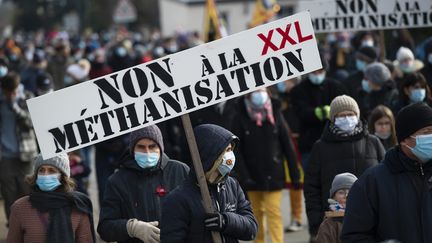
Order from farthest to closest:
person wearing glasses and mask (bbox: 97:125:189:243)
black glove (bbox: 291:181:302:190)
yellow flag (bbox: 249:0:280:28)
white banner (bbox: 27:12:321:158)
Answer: yellow flag (bbox: 249:0:280:28), black glove (bbox: 291:181:302:190), person wearing glasses and mask (bbox: 97:125:189:243), white banner (bbox: 27:12:321:158)

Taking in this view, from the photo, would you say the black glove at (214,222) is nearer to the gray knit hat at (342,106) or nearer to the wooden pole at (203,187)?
the wooden pole at (203,187)

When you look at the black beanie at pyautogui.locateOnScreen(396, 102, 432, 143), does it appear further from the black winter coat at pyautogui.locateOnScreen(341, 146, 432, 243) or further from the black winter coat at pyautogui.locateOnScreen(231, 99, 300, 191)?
the black winter coat at pyautogui.locateOnScreen(231, 99, 300, 191)

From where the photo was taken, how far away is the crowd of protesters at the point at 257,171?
16.7 feet

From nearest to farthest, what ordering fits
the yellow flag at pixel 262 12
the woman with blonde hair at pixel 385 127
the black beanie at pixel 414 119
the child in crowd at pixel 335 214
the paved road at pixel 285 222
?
the black beanie at pixel 414 119
the child in crowd at pixel 335 214
the woman with blonde hair at pixel 385 127
the paved road at pixel 285 222
the yellow flag at pixel 262 12

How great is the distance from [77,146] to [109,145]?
5.24 metres

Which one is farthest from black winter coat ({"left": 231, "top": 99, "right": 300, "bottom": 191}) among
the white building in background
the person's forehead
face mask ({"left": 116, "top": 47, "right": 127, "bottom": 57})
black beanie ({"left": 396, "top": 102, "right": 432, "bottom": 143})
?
the white building in background

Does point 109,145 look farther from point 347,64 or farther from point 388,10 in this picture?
point 347,64

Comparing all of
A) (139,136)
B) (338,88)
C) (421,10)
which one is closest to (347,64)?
(338,88)

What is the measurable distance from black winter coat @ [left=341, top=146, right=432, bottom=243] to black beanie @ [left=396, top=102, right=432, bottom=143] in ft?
0.40

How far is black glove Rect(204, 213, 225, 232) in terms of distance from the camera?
5484mm

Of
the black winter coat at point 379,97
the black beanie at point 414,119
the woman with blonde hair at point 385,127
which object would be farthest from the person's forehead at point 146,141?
the black winter coat at point 379,97

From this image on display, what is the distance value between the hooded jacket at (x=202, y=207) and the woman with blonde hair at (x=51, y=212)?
47.6 inches

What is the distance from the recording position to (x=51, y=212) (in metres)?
6.64

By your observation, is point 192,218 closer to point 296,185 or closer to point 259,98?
point 259,98
